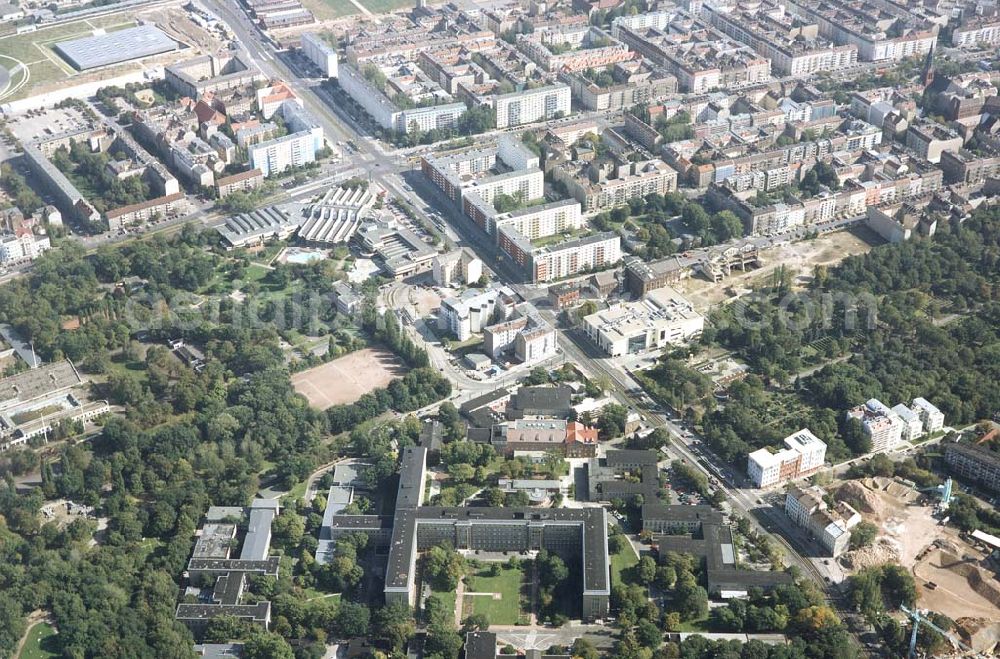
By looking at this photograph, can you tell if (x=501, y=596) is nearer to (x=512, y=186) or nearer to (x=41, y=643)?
(x=41, y=643)

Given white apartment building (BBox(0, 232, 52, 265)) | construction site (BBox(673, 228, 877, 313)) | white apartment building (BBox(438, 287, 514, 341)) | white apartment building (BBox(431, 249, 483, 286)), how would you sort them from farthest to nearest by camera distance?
white apartment building (BBox(0, 232, 52, 265)), white apartment building (BBox(431, 249, 483, 286)), construction site (BBox(673, 228, 877, 313)), white apartment building (BBox(438, 287, 514, 341))

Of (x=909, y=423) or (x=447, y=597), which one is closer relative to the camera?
(x=447, y=597)

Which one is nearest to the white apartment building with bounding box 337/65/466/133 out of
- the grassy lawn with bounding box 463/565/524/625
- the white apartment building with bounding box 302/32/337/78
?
the white apartment building with bounding box 302/32/337/78

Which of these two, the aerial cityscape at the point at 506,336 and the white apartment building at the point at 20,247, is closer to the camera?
the aerial cityscape at the point at 506,336

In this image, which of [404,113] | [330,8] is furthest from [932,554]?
[330,8]

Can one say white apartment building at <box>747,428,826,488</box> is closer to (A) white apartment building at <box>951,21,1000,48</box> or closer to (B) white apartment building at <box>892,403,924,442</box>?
(B) white apartment building at <box>892,403,924,442</box>

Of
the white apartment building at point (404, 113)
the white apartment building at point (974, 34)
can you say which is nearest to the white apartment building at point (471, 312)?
the white apartment building at point (404, 113)

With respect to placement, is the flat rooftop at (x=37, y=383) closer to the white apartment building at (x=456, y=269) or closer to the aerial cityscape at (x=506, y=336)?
the aerial cityscape at (x=506, y=336)
